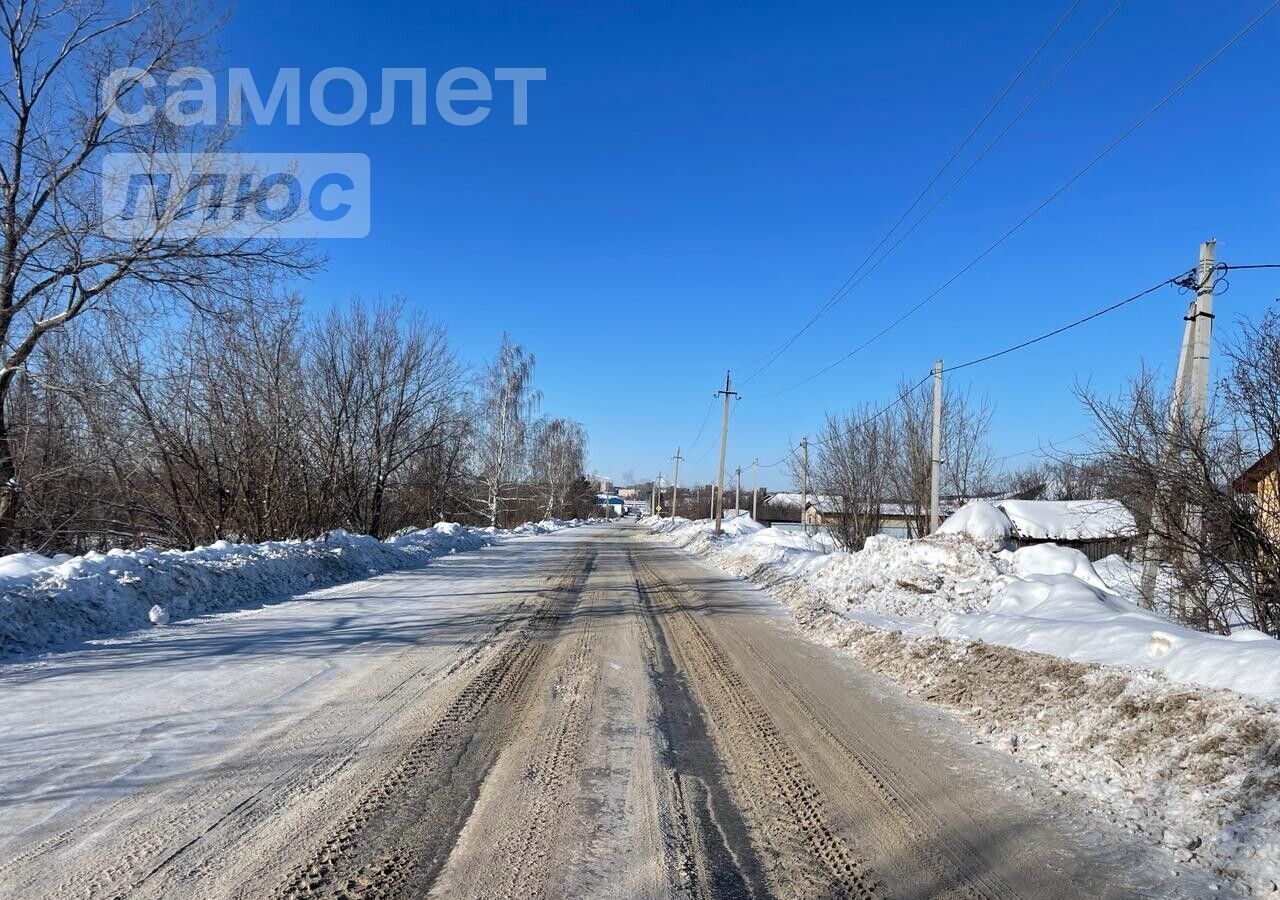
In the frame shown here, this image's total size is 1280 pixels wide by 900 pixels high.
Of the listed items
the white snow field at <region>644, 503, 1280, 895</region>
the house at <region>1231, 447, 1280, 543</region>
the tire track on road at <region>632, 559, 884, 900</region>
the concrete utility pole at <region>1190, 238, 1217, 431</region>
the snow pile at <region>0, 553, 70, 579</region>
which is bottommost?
the tire track on road at <region>632, 559, 884, 900</region>

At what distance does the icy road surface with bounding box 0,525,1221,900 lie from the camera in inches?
118

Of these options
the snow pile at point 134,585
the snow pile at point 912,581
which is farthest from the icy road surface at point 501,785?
the snow pile at point 912,581

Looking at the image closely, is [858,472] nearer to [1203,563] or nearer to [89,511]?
[1203,563]

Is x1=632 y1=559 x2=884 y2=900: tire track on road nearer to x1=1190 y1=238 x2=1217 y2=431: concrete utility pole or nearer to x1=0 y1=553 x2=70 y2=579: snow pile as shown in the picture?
x1=1190 y1=238 x2=1217 y2=431: concrete utility pole

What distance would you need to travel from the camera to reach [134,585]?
8.28 metres

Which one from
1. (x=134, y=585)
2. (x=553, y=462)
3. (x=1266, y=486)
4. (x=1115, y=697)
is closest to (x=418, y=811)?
(x=1115, y=697)

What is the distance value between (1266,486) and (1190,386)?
1444 millimetres

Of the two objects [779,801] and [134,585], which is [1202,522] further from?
[134,585]

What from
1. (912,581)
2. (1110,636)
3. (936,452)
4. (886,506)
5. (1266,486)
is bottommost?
(912,581)

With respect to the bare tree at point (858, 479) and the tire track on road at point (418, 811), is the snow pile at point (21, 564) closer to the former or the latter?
the tire track on road at point (418, 811)

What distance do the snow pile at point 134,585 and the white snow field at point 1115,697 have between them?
8.32 metres

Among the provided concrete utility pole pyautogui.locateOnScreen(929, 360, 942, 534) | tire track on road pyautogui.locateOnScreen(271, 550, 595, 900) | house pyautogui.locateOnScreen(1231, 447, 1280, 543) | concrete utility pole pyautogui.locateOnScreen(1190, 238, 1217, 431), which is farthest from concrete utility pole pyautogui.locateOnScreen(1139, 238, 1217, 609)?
concrete utility pole pyautogui.locateOnScreen(929, 360, 942, 534)

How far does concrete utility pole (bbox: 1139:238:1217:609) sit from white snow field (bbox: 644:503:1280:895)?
67 cm

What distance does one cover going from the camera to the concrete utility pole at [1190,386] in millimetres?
7625
